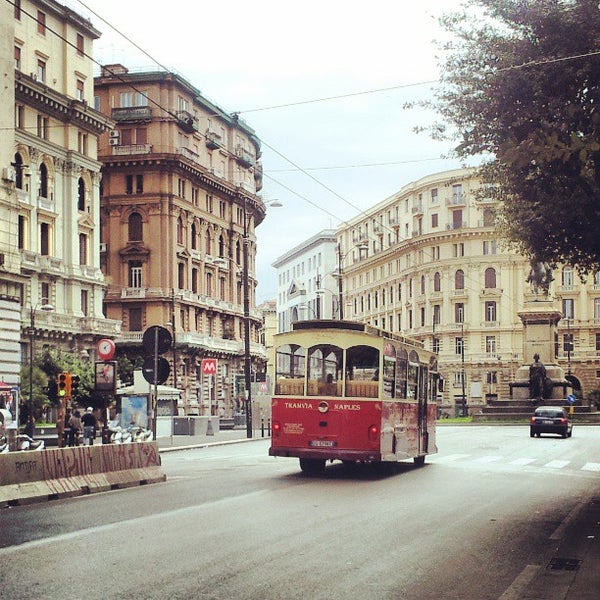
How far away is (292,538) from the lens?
12.0 m

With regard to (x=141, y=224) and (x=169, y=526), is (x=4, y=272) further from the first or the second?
(x=141, y=224)

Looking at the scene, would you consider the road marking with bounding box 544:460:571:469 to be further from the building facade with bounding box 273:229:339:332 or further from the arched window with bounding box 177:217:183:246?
the building facade with bounding box 273:229:339:332

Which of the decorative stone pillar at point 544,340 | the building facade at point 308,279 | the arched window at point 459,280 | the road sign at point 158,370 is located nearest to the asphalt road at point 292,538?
the road sign at point 158,370

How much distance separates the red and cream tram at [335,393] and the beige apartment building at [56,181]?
121 ft

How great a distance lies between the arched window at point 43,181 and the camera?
206ft

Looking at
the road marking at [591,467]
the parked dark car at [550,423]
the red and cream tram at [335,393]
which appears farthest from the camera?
the parked dark car at [550,423]

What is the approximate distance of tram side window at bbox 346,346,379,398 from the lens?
2162 cm

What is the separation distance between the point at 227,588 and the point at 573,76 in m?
9.02

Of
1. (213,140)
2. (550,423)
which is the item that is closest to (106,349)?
(550,423)

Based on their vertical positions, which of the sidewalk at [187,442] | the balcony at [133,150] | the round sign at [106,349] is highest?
the balcony at [133,150]

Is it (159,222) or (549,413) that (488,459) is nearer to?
(549,413)

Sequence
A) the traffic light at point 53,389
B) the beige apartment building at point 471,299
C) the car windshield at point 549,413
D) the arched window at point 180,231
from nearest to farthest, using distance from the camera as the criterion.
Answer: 1. the traffic light at point 53,389
2. the car windshield at point 549,413
3. the arched window at point 180,231
4. the beige apartment building at point 471,299

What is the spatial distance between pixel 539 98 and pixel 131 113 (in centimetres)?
6903

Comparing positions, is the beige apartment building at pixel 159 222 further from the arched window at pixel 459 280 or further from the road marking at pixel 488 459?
the road marking at pixel 488 459
